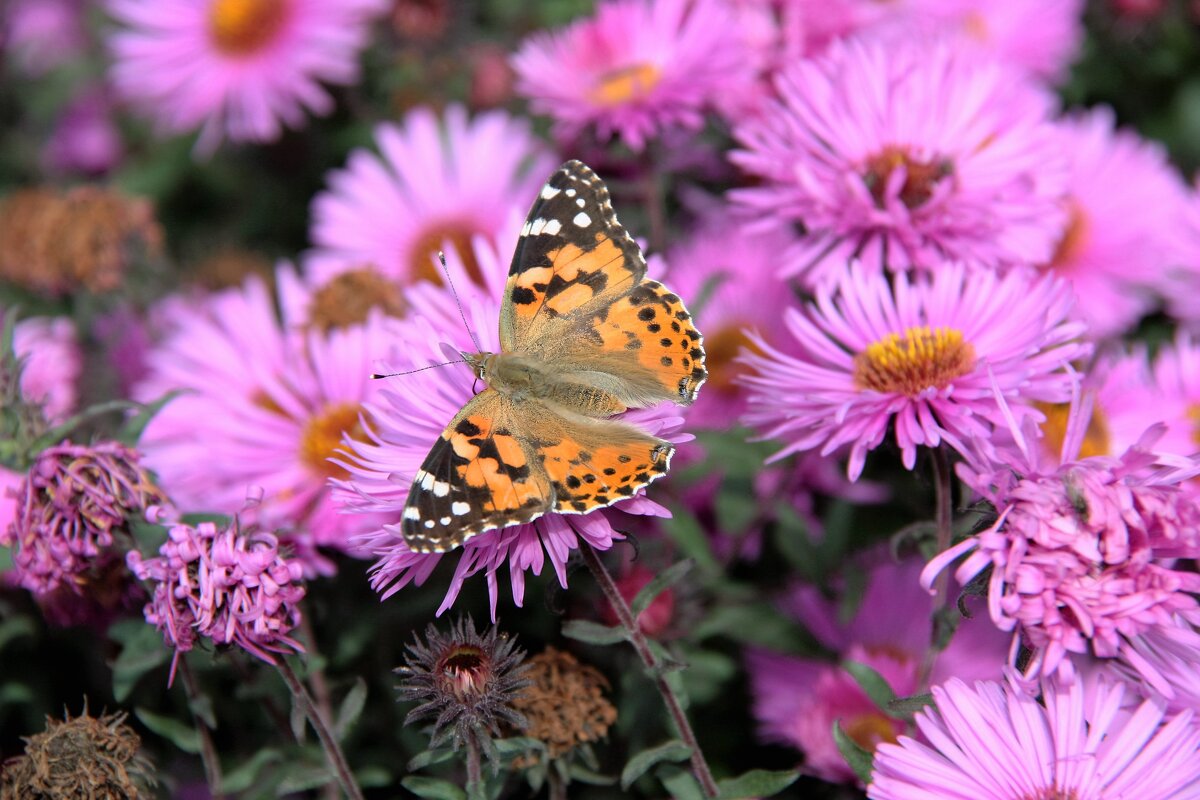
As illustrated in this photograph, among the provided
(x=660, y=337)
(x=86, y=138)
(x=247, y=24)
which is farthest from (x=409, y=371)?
(x=86, y=138)

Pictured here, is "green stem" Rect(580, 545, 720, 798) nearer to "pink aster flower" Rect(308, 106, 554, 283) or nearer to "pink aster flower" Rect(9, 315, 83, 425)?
"pink aster flower" Rect(9, 315, 83, 425)

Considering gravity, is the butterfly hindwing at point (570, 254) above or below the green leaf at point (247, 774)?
above

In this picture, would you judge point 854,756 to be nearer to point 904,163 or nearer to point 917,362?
point 917,362

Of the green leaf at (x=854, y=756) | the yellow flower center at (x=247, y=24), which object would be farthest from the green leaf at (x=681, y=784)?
the yellow flower center at (x=247, y=24)

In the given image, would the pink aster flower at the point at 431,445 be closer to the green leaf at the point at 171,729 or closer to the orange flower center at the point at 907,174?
the green leaf at the point at 171,729

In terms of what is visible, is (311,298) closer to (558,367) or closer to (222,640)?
(558,367)

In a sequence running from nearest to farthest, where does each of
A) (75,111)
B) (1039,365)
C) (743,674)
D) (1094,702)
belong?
1. (1094,702)
2. (1039,365)
3. (743,674)
4. (75,111)

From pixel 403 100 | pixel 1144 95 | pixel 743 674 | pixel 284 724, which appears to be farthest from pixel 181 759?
pixel 1144 95
